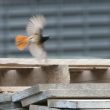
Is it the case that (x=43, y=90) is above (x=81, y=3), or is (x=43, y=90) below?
below

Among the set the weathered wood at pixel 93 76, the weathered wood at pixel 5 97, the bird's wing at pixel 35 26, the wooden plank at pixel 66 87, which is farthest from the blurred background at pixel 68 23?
the wooden plank at pixel 66 87

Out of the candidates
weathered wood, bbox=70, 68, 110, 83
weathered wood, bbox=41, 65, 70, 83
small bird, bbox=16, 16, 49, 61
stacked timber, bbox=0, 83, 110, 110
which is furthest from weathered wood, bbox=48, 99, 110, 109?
weathered wood, bbox=70, 68, 110, 83

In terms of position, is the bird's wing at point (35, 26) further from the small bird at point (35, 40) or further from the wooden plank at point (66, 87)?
the wooden plank at point (66, 87)

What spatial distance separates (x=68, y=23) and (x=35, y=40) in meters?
2.33

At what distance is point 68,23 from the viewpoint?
5605mm

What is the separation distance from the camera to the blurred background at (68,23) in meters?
5.47

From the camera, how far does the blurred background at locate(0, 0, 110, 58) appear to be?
5.47m

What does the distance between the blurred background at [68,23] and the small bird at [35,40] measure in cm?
208

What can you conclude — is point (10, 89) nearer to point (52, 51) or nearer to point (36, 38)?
point (36, 38)

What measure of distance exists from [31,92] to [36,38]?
0.40 m

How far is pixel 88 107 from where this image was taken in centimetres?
291

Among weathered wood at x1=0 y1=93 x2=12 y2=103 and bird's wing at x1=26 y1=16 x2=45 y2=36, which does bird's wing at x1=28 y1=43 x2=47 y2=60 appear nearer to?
bird's wing at x1=26 y1=16 x2=45 y2=36

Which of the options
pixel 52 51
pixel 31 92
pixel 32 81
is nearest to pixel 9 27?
pixel 52 51

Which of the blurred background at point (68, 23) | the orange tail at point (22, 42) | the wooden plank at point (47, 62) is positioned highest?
the blurred background at point (68, 23)
